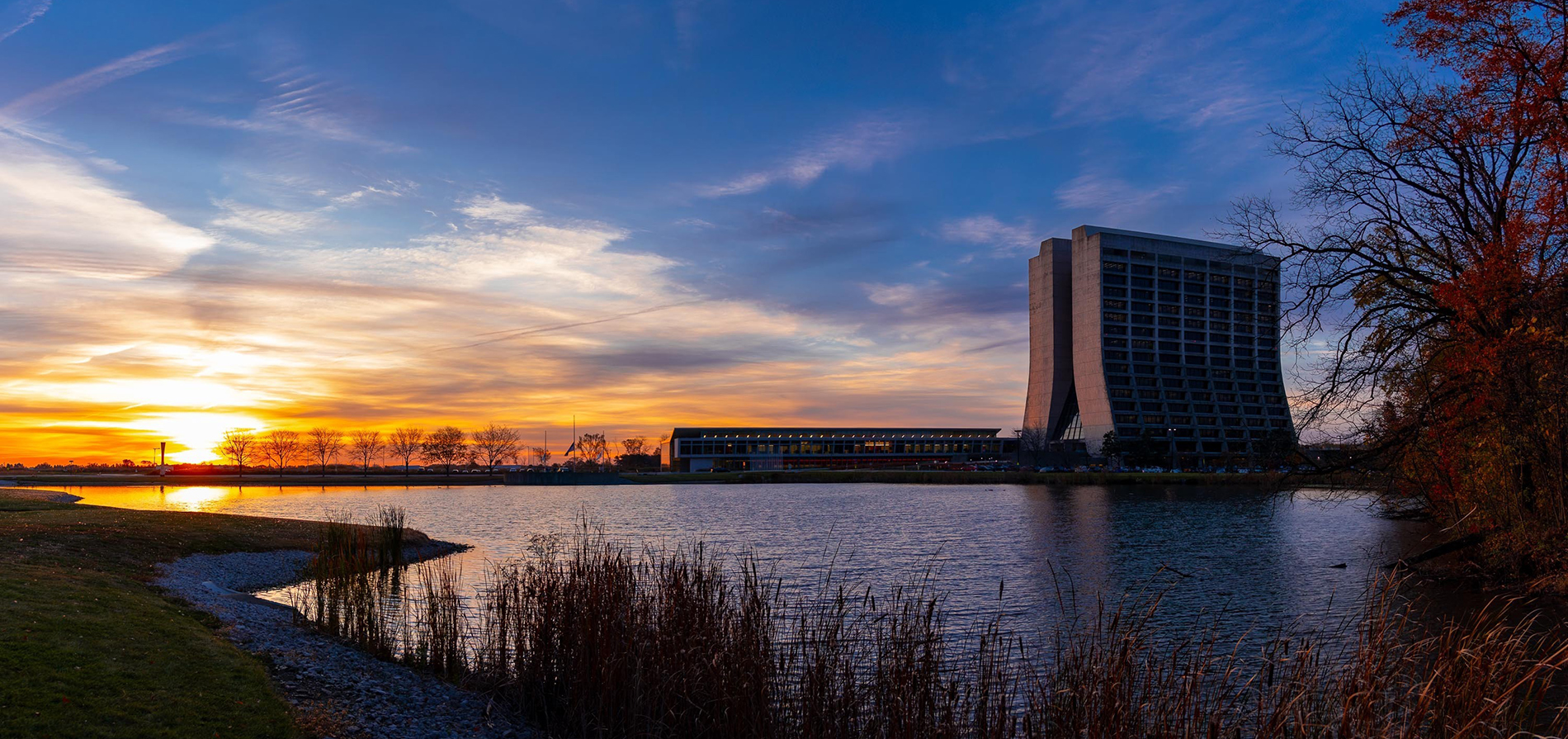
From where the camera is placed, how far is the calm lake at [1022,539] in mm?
24578

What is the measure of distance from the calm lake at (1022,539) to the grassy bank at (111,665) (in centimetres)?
917

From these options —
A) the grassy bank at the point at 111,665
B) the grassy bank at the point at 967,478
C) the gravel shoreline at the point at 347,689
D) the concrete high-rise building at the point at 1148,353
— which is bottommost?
the grassy bank at the point at 967,478

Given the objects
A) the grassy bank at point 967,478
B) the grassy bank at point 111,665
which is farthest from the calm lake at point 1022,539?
the grassy bank at point 967,478

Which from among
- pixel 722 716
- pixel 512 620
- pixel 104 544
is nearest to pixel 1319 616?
pixel 722 716

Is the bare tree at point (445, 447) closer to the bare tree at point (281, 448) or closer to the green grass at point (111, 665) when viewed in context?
the bare tree at point (281, 448)

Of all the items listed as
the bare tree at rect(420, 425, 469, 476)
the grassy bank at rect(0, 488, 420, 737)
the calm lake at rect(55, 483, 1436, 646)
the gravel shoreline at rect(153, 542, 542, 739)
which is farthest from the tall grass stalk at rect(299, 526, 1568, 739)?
the bare tree at rect(420, 425, 469, 476)

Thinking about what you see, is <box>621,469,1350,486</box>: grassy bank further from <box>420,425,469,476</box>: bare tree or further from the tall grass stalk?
the tall grass stalk

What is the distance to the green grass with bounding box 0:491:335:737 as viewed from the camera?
29.8ft

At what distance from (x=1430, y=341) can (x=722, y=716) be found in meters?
21.6

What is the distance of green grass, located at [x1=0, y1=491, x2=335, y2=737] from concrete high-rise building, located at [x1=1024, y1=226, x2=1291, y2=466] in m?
173

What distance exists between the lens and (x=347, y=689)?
12.3m

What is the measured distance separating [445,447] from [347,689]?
16889cm

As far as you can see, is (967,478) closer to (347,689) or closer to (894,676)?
(347,689)

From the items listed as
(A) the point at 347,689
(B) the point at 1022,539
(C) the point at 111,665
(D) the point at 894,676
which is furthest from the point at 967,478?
(C) the point at 111,665
